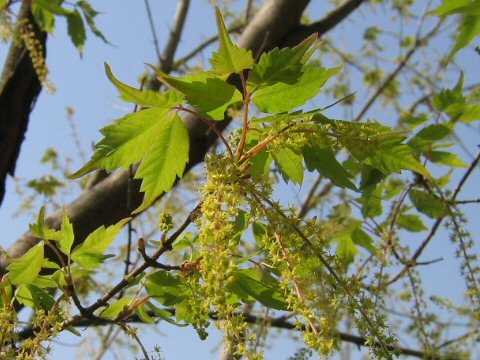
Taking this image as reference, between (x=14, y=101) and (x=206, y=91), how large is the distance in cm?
208

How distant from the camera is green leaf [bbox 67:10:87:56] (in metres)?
3.25

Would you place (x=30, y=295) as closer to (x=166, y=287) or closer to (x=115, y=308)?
(x=115, y=308)

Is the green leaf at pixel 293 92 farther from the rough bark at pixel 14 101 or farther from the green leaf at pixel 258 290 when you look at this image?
the rough bark at pixel 14 101

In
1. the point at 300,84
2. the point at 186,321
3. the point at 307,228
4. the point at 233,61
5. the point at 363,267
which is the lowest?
the point at 186,321

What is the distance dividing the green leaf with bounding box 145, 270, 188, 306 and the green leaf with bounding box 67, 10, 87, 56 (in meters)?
2.16

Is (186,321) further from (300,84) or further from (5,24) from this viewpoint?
(5,24)

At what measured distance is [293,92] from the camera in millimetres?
1291

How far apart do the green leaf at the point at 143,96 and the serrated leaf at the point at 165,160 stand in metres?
0.06

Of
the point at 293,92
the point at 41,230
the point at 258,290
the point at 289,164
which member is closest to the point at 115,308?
the point at 41,230

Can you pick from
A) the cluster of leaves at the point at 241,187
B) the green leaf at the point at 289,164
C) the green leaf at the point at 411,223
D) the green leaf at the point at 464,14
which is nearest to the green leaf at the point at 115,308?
the cluster of leaves at the point at 241,187

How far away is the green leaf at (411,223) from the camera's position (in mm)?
2717

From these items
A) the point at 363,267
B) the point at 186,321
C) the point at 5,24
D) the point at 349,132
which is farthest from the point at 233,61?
the point at 5,24

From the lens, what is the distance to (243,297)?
1.39 metres

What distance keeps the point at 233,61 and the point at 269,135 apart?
0.24 metres
